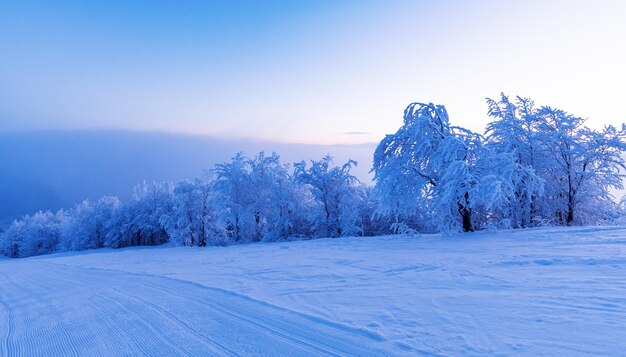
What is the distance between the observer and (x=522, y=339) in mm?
3375

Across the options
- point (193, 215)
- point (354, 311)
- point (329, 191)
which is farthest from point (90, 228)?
point (354, 311)

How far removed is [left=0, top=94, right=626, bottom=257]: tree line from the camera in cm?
1587

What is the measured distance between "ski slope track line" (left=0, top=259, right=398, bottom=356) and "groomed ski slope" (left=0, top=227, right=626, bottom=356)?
2cm

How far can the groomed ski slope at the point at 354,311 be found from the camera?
3510 millimetres

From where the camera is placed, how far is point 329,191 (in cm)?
3192

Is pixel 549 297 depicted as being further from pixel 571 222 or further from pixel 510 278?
pixel 571 222

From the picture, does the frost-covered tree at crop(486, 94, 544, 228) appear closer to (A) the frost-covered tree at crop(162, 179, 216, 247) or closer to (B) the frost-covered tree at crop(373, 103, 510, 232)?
(B) the frost-covered tree at crop(373, 103, 510, 232)

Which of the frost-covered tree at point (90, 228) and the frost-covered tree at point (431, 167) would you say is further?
the frost-covered tree at point (90, 228)

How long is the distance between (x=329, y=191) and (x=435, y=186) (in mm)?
16157

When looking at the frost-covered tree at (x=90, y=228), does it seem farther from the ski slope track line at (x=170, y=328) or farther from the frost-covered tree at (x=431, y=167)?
the ski slope track line at (x=170, y=328)

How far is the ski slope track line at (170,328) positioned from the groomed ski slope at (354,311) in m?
0.02

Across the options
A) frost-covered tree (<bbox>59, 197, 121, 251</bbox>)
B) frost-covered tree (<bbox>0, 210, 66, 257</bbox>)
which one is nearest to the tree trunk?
frost-covered tree (<bbox>59, 197, 121, 251</bbox>)

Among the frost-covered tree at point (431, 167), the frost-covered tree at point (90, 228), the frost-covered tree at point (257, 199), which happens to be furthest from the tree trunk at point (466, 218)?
the frost-covered tree at point (90, 228)

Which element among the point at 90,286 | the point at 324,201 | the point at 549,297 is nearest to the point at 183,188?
the point at 324,201
